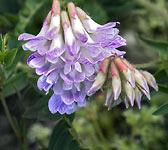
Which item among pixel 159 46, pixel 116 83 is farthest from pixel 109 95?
pixel 159 46

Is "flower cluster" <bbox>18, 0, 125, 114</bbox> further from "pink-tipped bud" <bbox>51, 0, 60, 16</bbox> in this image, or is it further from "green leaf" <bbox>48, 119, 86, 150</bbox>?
"green leaf" <bbox>48, 119, 86, 150</bbox>

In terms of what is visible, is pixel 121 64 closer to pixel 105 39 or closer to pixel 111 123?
pixel 105 39

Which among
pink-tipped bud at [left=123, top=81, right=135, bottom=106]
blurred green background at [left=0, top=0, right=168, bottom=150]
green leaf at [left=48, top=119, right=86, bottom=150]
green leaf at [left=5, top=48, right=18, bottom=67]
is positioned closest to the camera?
pink-tipped bud at [left=123, top=81, right=135, bottom=106]

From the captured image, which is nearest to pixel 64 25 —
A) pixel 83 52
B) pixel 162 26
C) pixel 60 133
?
pixel 83 52

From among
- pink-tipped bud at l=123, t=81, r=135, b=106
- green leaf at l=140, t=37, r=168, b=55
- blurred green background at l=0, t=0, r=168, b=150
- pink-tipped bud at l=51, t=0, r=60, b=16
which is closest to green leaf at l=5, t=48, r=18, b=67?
blurred green background at l=0, t=0, r=168, b=150

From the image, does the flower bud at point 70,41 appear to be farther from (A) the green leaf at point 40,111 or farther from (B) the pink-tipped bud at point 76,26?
(A) the green leaf at point 40,111

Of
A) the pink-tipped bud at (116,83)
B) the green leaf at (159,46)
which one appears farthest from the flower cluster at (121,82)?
the green leaf at (159,46)

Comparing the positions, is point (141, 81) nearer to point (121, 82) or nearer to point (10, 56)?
point (121, 82)
